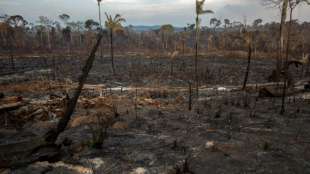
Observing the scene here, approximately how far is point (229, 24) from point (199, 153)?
363 feet

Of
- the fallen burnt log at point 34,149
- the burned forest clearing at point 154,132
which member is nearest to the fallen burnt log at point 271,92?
the burned forest clearing at point 154,132

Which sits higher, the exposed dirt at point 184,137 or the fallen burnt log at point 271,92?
the fallen burnt log at point 271,92

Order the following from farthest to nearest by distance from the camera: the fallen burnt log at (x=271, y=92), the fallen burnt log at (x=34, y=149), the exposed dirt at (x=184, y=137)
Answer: the fallen burnt log at (x=271, y=92), the exposed dirt at (x=184, y=137), the fallen burnt log at (x=34, y=149)

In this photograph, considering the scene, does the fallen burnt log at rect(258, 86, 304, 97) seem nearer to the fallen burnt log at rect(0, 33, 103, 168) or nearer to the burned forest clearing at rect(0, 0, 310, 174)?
the burned forest clearing at rect(0, 0, 310, 174)

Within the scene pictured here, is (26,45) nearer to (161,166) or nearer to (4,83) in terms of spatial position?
(4,83)

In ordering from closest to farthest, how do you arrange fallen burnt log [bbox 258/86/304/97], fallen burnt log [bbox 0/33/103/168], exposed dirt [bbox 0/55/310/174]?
1. fallen burnt log [bbox 0/33/103/168]
2. exposed dirt [bbox 0/55/310/174]
3. fallen burnt log [bbox 258/86/304/97]

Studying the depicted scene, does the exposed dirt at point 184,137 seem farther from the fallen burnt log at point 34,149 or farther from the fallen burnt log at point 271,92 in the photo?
the fallen burnt log at point 271,92

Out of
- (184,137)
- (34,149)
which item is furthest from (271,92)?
(34,149)

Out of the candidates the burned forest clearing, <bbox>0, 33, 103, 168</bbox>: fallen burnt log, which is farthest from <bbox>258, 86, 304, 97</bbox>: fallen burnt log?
<bbox>0, 33, 103, 168</bbox>: fallen burnt log

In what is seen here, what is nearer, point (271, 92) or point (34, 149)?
point (34, 149)

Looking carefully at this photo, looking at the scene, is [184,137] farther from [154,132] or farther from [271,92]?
[271,92]

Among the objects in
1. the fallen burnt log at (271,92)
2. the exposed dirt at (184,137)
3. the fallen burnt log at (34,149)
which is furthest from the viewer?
the fallen burnt log at (271,92)

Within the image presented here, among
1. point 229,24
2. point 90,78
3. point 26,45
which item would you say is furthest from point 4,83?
point 229,24

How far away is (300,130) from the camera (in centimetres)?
1152
